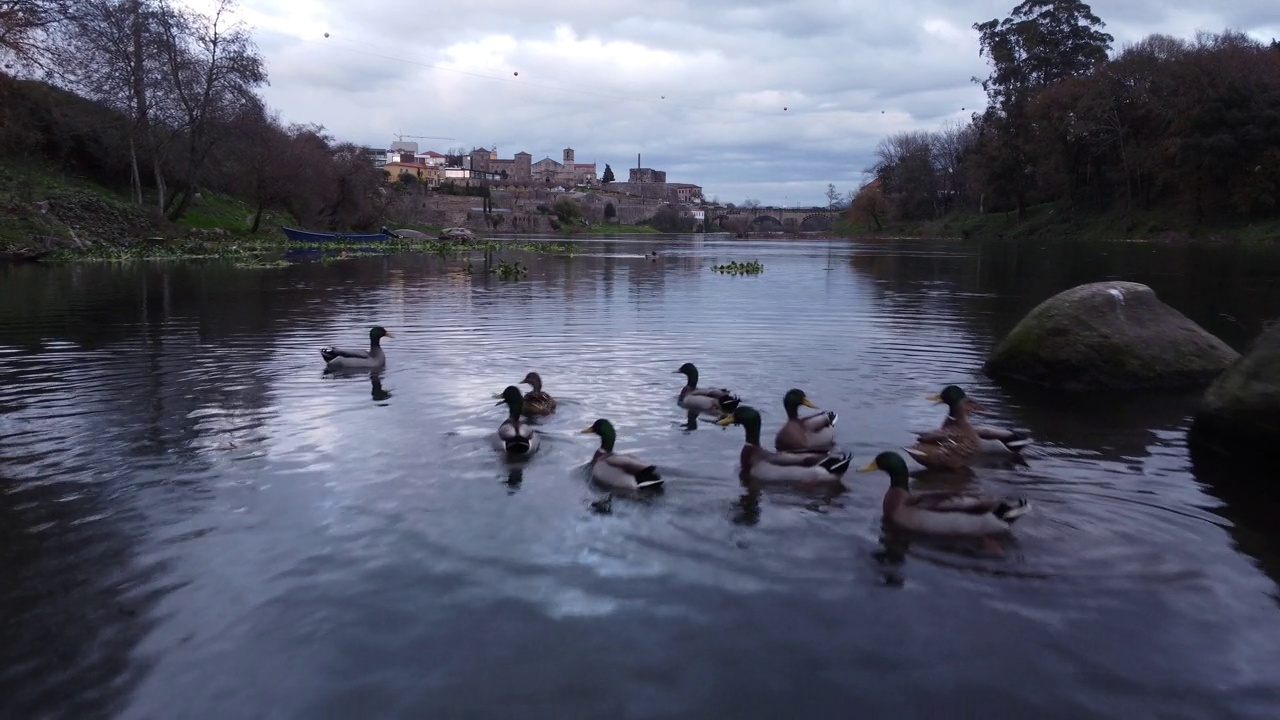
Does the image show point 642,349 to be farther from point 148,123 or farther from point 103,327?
point 148,123

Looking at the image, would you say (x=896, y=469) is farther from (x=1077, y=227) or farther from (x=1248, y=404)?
(x=1077, y=227)

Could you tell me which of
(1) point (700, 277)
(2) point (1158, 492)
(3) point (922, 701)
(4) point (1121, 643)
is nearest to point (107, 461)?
(3) point (922, 701)

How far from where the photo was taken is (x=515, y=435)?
9.40 m

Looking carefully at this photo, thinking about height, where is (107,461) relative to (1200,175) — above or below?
below

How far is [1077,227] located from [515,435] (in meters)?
84.1

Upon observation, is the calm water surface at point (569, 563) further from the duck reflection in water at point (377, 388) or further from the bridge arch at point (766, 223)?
the bridge arch at point (766, 223)

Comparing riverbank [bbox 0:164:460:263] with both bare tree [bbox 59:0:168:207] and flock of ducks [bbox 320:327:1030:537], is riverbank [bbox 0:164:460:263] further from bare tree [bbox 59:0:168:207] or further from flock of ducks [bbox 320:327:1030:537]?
flock of ducks [bbox 320:327:1030:537]

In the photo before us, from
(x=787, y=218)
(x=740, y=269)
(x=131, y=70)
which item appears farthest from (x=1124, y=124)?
(x=787, y=218)

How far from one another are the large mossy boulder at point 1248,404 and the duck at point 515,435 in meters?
7.46

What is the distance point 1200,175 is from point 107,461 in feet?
255

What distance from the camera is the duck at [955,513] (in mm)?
7199

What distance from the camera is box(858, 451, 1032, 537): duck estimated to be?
720 cm

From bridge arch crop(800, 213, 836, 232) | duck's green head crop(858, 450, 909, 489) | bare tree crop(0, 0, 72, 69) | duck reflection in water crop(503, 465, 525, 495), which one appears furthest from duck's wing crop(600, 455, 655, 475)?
bridge arch crop(800, 213, 836, 232)

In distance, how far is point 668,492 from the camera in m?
8.38
